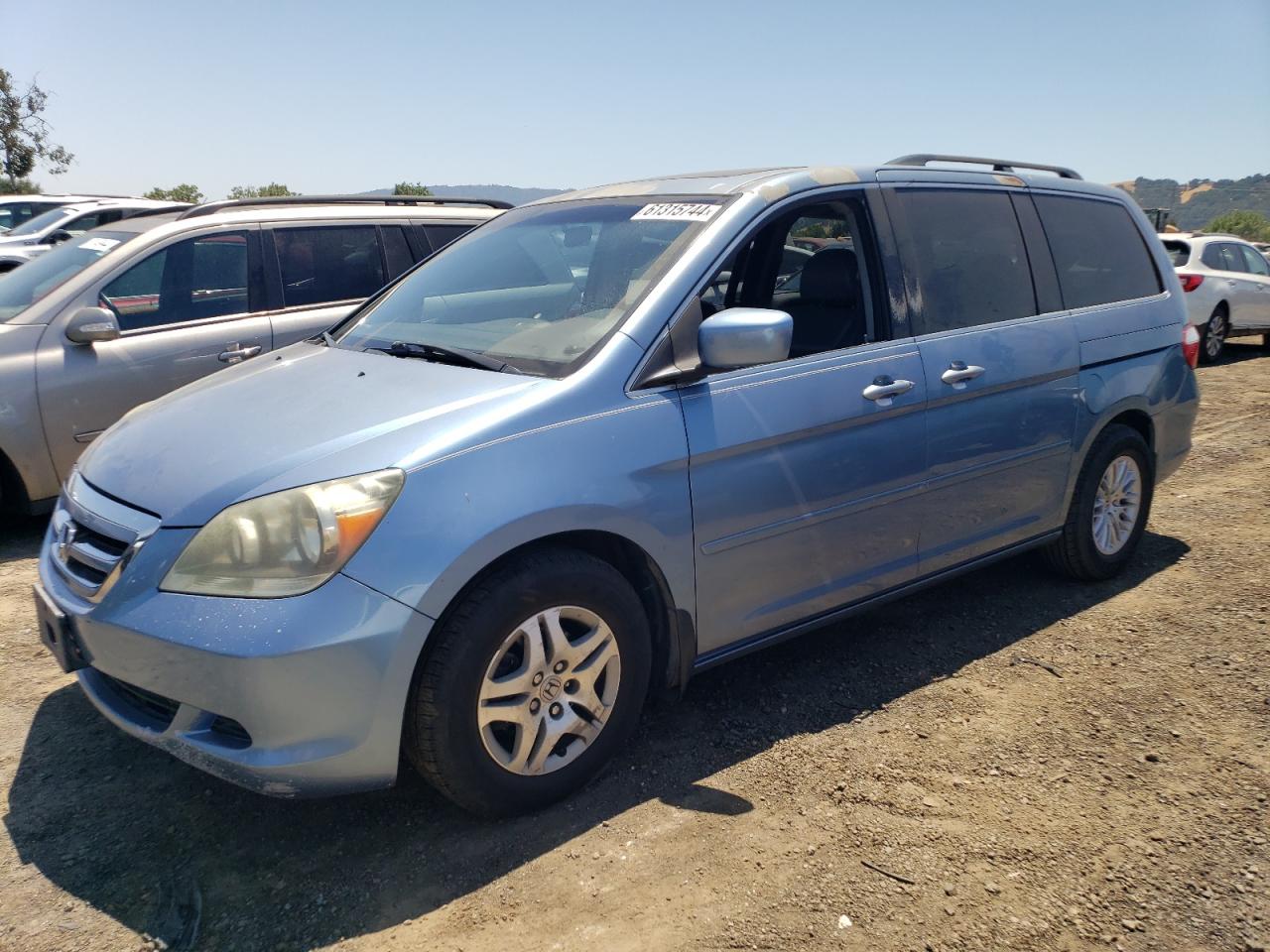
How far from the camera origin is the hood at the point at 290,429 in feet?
8.53

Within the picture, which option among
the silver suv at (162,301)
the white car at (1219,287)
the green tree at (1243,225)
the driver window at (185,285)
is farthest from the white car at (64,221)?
the green tree at (1243,225)

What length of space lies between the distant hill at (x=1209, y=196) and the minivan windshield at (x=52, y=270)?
8481 cm

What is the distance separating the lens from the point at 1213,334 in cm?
1219

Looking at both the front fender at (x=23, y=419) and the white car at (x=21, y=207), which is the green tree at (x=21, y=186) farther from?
the front fender at (x=23, y=419)

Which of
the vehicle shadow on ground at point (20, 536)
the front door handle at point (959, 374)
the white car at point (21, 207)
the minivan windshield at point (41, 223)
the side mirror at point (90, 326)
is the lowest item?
the vehicle shadow on ground at point (20, 536)

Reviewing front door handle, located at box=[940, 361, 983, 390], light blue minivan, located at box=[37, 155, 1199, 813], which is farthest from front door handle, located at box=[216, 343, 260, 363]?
front door handle, located at box=[940, 361, 983, 390]

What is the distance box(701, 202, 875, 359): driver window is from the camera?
3748mm

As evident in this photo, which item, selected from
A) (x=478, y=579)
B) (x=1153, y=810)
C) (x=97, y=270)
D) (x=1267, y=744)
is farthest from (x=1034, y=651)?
(x=97, y=270)

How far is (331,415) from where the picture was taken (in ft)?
9.36

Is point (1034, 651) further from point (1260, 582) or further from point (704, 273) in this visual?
point (704, 273)

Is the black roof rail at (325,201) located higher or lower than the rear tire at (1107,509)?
higher

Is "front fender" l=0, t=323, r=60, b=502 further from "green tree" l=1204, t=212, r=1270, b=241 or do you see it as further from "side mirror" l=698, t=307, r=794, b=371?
"green tree" l=1204, t=212, r=1270, b=241

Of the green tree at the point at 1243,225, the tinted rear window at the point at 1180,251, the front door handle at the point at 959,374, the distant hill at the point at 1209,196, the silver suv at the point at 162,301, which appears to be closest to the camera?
the front door handle at the point at 959,374

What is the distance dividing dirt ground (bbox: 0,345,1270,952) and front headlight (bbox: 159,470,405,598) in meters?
0.81
